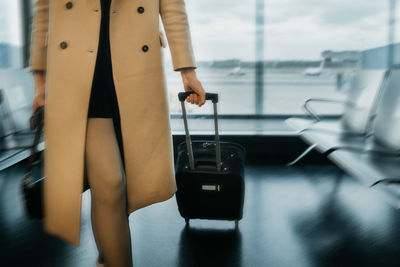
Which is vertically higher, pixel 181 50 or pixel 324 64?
pixel 181 50

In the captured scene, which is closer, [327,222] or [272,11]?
[327,222]

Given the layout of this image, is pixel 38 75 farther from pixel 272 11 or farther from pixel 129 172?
pixel 272 11

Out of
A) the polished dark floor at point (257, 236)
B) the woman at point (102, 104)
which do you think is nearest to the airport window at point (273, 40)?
the polished dark floor at point (257, 236)

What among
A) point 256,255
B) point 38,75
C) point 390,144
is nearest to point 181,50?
point 38,75

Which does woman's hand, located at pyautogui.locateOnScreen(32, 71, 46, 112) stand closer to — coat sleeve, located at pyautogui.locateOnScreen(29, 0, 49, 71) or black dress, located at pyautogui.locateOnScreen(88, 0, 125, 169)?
coat sleeve, located at pyautogui.locateOnScreen(29, 0, 49, 71)

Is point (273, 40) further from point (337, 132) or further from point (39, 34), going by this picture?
point (39, 34)

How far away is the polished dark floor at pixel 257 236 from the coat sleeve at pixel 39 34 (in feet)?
3.29

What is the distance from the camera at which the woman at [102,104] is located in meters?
1.08

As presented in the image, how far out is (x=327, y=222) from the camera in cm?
228

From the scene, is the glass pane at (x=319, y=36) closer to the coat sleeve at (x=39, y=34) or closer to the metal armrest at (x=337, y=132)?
the metal armrest at (x=337, y=132)

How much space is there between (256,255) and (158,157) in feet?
2.97

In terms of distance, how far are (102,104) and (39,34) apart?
0.32m

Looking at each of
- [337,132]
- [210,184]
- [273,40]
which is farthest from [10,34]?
[337,132]

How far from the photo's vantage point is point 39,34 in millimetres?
1187
